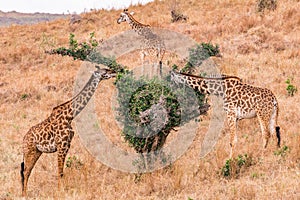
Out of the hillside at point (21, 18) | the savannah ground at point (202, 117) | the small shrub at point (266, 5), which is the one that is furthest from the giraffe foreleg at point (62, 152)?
the hillside at point (21, 18)

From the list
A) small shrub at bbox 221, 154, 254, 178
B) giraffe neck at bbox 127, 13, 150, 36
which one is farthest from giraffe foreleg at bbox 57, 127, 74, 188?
giraffe neck at bbox 127, 13, 150, 36

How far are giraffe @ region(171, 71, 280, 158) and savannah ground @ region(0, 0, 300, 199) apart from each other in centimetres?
44

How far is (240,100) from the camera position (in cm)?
942

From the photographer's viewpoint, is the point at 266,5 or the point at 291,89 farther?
the point at 266,5

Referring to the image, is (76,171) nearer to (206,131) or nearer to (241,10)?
(206,131)

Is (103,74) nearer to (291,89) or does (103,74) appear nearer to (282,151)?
(282,151)

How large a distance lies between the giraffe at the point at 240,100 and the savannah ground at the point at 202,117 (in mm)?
440

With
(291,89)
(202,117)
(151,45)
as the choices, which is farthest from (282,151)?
(151,45)

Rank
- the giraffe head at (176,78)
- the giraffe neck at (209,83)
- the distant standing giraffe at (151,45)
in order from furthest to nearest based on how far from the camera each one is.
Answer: the distant standing giraffe at (151,45), the giraffe neck at (209,83), the giraffe head at (176,78)

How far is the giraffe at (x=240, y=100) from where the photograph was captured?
9.20 metres

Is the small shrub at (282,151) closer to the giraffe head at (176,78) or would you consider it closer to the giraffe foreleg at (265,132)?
the giraffe foreleg at (265,132)

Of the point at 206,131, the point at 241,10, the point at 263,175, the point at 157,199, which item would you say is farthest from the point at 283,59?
the point at 157,199

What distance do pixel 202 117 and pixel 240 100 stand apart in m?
2.64

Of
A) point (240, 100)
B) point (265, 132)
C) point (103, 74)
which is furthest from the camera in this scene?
point (240, 100)
